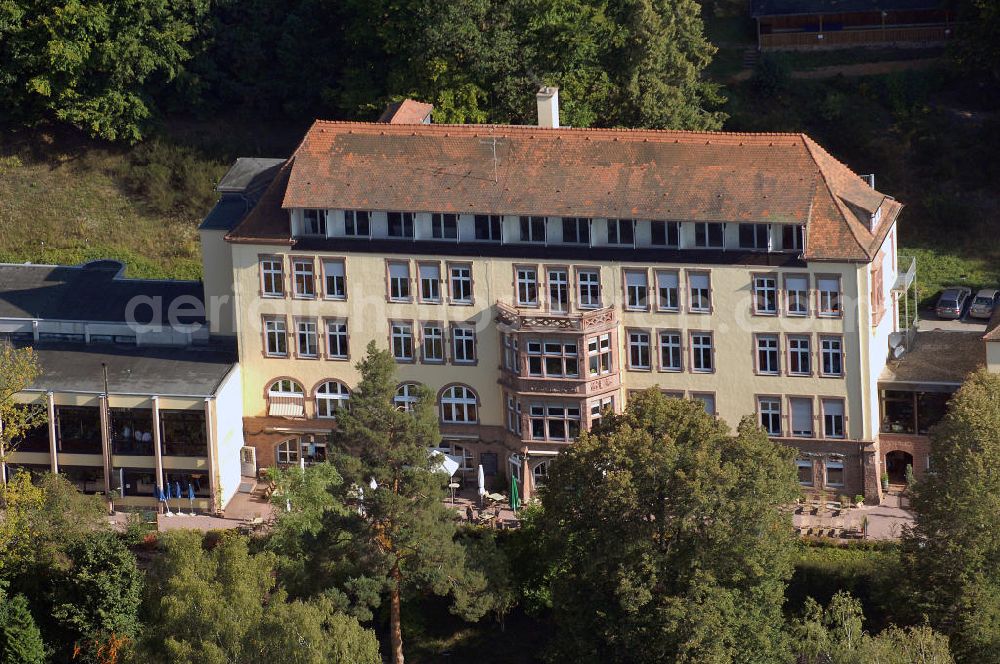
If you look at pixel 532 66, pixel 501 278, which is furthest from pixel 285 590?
pixel 532 66

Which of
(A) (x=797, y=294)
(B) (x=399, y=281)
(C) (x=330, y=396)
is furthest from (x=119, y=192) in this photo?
(A) (x=797, y=294)

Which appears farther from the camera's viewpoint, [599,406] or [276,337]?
[276,337]

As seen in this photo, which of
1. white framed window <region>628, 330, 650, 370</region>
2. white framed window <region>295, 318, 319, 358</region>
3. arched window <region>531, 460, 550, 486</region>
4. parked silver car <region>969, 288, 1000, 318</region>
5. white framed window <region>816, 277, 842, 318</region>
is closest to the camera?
white framed window <region>816, 277, 842, 318</region>

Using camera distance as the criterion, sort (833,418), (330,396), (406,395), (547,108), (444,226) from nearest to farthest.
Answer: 1. (833,418)
2. (444,226)
3. (406,395)
4. (330,396)
5. (547,108)

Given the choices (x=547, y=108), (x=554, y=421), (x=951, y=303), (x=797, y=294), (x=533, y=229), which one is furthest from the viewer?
(x=951, y=303)

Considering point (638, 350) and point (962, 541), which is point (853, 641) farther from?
point (638, 350)

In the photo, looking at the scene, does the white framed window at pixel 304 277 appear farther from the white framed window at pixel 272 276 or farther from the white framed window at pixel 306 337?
the white framed window at pixel 306 337

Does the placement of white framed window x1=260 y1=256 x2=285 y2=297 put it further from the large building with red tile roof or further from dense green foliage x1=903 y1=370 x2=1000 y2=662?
dense green foliage x1=903 y1=370 x2=1000 y2=662

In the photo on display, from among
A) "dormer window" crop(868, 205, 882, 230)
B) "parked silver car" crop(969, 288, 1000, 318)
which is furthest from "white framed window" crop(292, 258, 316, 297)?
"parked silver car" crop(969, 288, 1000, 318)
